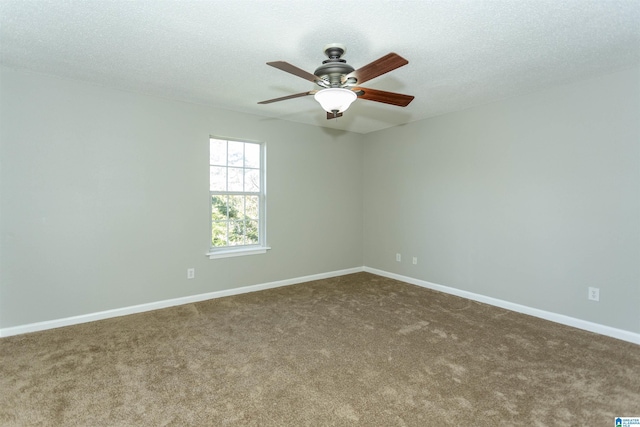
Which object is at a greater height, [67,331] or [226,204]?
[226,204]

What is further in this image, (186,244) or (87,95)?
(186,244)

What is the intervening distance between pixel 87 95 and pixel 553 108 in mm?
4678

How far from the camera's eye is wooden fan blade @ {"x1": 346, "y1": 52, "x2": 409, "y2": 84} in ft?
6.00

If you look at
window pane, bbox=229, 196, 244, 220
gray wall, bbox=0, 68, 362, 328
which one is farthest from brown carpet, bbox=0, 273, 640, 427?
window pane, bbox=229, 196, 244, 220

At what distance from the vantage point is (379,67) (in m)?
1.98

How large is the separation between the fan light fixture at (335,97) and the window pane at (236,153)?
2364 millimetres

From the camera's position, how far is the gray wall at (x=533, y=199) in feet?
9.44

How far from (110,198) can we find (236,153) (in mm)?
1564

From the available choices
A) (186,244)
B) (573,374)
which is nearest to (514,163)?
(573,374)

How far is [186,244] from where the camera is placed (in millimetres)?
3859

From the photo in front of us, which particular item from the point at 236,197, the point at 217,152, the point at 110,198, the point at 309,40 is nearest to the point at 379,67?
the point at 309,40

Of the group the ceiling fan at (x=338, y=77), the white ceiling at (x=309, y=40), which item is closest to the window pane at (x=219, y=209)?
the white ceiling at (x=309, y=40)

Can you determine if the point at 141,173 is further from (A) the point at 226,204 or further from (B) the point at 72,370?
(B) the point at 72,370

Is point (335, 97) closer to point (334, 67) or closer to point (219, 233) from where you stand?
point (334, 67)
